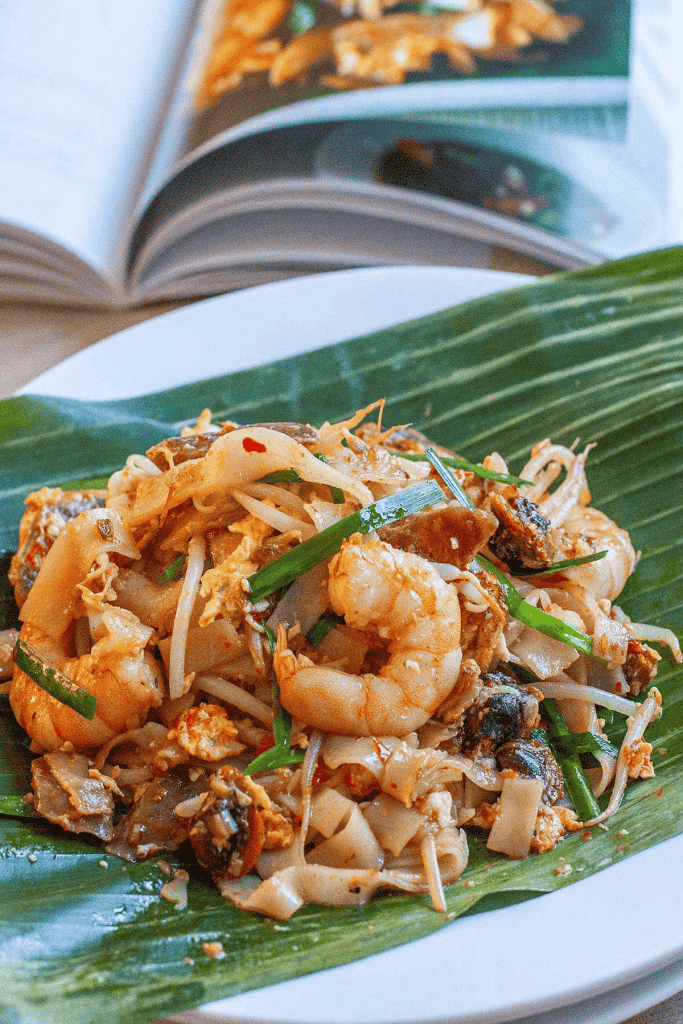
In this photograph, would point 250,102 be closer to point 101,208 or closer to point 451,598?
point 101,208

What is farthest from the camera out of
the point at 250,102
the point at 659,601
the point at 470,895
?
the point at 250,102

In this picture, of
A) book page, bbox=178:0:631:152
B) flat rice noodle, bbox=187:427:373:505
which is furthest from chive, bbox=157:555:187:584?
book page, bbox=178:0:631:152

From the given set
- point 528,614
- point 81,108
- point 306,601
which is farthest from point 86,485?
point 81,108

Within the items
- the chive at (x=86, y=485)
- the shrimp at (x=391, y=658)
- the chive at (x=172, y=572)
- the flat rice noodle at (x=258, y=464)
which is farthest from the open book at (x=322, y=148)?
the shrimp at (x=391, y=658)

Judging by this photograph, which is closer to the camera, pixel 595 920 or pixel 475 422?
pixel 595 920

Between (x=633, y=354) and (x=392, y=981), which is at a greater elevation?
(x=633, y=354)

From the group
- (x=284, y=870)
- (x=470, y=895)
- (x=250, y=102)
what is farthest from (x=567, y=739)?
(x=250, y=102)

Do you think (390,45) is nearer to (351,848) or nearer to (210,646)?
(210,646)
